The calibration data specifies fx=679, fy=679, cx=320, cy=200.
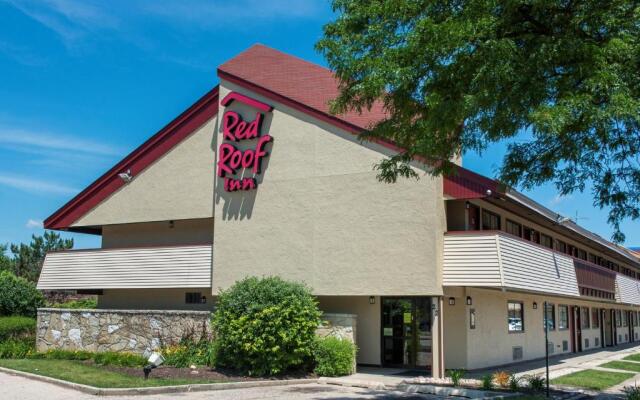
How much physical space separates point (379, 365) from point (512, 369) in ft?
16.0

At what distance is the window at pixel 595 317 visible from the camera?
133ft

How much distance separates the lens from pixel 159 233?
27.2 m

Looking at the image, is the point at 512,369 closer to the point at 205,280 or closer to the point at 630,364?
the point at 630,364

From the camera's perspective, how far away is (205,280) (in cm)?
2391

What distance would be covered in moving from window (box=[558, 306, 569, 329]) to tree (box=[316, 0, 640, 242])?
22.8 meters

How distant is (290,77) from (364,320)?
348 inches

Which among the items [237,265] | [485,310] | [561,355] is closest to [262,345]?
[237,265]

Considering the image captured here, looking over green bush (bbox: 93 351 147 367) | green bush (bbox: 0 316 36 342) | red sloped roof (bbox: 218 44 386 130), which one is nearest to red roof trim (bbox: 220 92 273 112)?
red sloped roof (bbox: 218 44 386 130)

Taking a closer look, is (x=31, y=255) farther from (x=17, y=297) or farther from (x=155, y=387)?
(x=155, y=387)

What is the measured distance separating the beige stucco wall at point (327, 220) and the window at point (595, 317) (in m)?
25.0

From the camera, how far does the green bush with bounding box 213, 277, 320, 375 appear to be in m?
18.7

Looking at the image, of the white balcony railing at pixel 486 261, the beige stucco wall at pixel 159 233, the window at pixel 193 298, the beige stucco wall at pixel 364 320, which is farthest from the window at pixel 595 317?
the beige stucco wall at pixel 159 233

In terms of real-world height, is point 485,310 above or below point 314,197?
below

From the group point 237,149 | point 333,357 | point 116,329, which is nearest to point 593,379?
point 333,357
